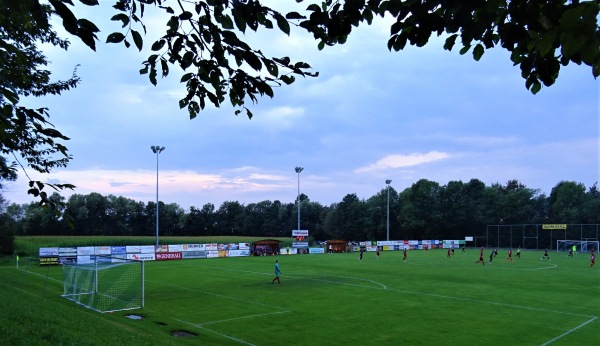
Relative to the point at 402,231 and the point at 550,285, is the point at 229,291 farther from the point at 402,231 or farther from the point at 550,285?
the point at 402,231

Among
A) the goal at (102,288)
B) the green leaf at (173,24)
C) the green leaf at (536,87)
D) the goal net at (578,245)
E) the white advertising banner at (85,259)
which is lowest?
the goal net at (578,245)

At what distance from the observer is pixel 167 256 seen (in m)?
55.6

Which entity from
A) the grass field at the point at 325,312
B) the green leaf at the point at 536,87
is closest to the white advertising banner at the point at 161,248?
the grass field at the point at 325,312

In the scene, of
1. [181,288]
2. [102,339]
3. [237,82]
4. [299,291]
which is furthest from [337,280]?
[237,82]

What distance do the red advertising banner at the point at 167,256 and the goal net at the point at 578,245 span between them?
65344 mm

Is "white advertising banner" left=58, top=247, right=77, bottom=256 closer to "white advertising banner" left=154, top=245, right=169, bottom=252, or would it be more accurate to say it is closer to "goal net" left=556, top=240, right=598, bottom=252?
"white advertising banner" left=154, top=245, right=169, bottom=252

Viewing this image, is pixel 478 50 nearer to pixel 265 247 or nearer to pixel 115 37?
pixel 115 37

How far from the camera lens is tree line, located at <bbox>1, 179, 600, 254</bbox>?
109 meters

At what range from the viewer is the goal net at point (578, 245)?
3120 inches

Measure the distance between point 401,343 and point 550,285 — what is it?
20.9 m

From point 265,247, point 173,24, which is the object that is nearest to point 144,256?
point 265,247

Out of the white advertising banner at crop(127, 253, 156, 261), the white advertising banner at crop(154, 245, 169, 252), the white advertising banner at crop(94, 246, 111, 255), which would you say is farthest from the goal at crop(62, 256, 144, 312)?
the white advertising banner at crop(154, 245, 169, 252)

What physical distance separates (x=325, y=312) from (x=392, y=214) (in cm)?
10345

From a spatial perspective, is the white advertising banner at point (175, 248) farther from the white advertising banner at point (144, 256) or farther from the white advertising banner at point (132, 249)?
the white advertising banner at point (132, 249)
